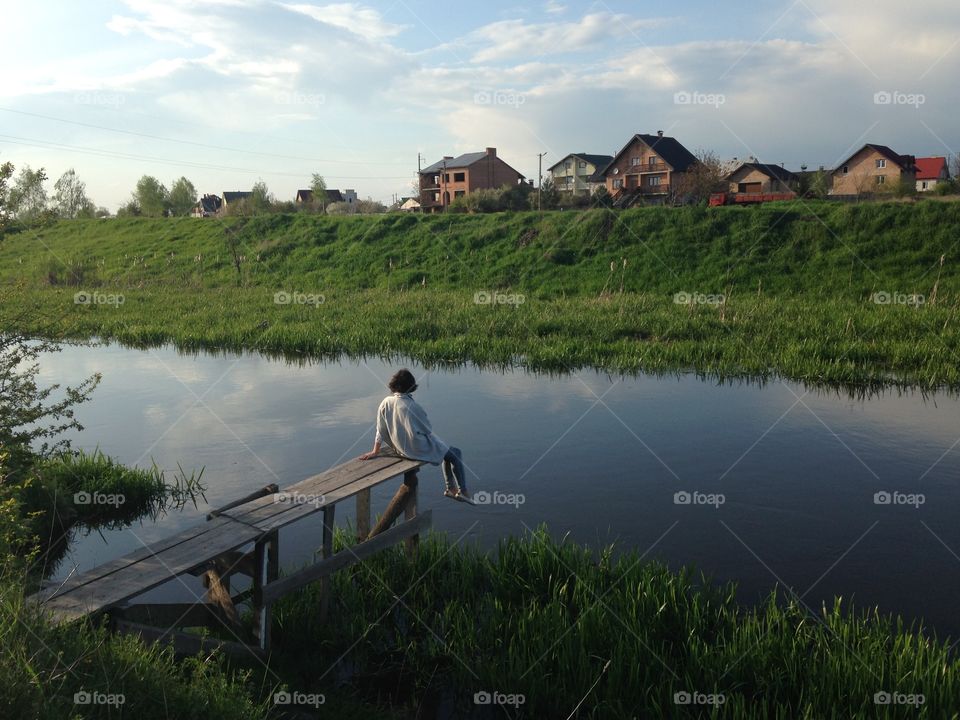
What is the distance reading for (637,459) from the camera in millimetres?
11750

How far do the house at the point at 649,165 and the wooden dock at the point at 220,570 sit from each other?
199ft

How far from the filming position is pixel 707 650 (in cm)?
595

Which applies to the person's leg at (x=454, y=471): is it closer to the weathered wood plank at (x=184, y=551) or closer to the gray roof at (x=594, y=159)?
the weathered wood plank at (x=184, y=551)

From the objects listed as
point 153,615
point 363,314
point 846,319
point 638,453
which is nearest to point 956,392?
point 846,319

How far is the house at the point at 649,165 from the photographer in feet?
221

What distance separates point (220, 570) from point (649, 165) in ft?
220

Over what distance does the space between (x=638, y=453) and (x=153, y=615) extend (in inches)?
298

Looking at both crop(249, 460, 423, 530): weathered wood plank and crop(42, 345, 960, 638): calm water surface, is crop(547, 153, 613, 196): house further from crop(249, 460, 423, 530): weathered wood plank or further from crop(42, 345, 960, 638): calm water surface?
crop(249, 460, 423, 530): weathered wood plank

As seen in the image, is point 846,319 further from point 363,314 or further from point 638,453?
point 363,314

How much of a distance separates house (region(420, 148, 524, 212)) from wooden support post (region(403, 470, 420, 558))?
Answer: 232ft

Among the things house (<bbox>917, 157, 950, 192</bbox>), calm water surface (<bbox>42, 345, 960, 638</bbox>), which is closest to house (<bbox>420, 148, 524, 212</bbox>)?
house (<bbox>917, 157, 950, 192</bbox>)

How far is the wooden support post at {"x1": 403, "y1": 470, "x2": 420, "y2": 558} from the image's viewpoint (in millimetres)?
7828

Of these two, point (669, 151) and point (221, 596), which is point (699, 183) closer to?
point (669, 151)

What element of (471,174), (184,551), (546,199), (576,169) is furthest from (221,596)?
(576,169)
